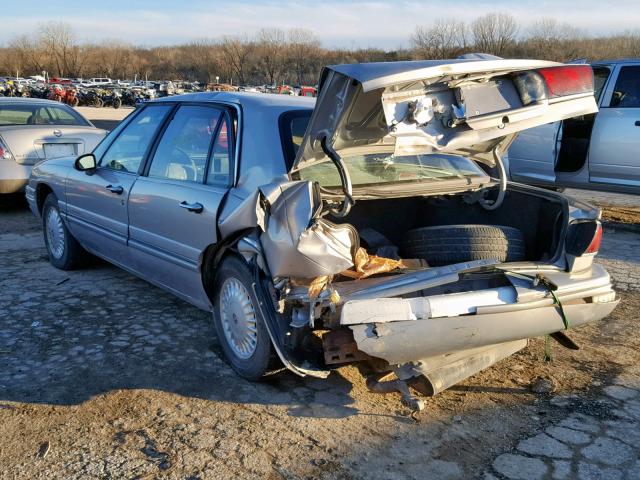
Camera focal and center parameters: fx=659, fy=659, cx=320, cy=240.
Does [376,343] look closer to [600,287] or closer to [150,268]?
[600,287]

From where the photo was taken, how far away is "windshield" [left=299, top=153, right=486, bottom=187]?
3.71 metres

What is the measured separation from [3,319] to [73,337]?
27.1 inches

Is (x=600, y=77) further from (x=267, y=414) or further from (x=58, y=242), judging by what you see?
(x=267, y=414)

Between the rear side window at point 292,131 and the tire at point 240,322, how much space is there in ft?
2.12

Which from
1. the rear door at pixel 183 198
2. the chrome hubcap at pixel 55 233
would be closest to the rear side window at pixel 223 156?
the rear door at pixel 183 198

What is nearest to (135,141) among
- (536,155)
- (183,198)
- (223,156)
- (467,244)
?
(183,198)

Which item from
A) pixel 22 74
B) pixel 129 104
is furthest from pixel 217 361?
pixel 22 74

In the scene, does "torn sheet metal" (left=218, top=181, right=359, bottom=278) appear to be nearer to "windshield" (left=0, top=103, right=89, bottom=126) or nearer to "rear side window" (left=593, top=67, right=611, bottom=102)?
"rear side window" (left=593, top=67, right=611, bottom=102)

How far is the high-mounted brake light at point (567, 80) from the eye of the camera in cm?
354

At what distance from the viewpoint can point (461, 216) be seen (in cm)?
452

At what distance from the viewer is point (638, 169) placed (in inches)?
314

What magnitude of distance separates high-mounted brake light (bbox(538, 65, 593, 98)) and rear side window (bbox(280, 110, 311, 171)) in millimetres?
1315

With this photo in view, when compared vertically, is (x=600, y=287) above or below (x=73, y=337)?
above

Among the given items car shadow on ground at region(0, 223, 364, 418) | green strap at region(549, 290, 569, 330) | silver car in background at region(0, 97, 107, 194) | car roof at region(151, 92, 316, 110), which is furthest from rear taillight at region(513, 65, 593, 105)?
silver car in background at region(0, 97, 107, 194)
